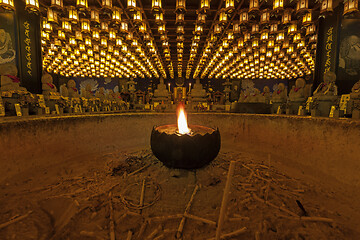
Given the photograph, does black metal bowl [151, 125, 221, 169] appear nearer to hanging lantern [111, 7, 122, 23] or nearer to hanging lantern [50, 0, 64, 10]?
hanging lantern [50, 0, 64, 10]

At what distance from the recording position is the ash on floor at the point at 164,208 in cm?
116

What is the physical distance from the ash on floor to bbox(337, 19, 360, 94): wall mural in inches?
279

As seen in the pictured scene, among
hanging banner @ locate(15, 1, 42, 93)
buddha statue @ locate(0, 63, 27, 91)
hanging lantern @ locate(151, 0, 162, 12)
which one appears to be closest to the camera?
buddha statue @ locate(0, 63, 27, 91)

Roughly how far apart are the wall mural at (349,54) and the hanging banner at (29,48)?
41.0 feet

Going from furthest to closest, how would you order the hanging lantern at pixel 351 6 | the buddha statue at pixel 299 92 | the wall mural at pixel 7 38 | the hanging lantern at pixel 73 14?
the wall mural at pixel 7 38, the buddha statue at pixel 299 92, the hanging lantern at pixel 73 14, the hanging lantern at pixel 351 6

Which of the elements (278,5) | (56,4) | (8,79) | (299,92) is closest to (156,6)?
(56,4)

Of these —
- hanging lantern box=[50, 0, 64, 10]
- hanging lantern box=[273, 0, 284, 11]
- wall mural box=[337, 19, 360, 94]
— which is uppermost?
hanging lantern box=[273, 0, 284, 11]

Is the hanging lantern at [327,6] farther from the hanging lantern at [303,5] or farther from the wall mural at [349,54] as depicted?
the wall mural at [349,54]

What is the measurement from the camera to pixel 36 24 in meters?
6.67

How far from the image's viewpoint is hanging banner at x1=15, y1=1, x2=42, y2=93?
608cm

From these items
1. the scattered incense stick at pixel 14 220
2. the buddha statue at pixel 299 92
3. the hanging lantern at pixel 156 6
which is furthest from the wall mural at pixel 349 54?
the scattered incense stick at pixel 14 220

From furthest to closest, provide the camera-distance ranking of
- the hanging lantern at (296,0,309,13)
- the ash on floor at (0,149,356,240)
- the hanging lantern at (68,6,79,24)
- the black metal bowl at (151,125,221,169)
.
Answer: the hanging lantern at (68,6,79,24) < the hanging lantern at (296,0,309,13) < the black metal bowl at (151,125,221,169) < the ash on floor at (0,149,356,240)

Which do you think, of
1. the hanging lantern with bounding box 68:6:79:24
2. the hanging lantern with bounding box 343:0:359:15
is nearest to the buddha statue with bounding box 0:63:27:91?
the hanging lantern with bounding box 68:6:79:24

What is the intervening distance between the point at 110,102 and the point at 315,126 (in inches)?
339
